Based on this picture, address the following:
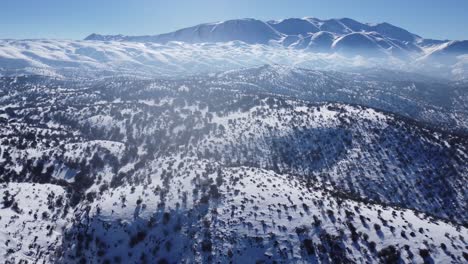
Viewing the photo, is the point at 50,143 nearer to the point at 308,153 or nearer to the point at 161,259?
the point at 161,259

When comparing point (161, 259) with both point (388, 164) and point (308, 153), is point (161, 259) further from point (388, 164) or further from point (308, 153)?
point (388, 164)

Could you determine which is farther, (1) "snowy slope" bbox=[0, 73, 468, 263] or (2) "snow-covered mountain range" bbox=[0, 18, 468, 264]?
(1) "snowy slope" bbox=[0, 73, 468, 263]

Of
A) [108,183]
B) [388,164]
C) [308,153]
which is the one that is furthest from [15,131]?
[388,164]

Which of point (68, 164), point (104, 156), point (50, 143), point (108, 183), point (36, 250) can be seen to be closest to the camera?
point (36, 250)

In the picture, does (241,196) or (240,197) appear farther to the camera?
(241,196)

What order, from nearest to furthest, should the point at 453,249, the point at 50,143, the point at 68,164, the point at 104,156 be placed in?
the point at 453,249, the point at 68,164, the point at 104,156, the point at 50,143

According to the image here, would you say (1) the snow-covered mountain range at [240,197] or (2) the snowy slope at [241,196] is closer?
(1) the snow-covered mountain range at [240,197]

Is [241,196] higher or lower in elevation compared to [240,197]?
higher

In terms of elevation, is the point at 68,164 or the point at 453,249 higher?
the point at 453,249

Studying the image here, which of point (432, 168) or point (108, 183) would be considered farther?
point (432, 168)
